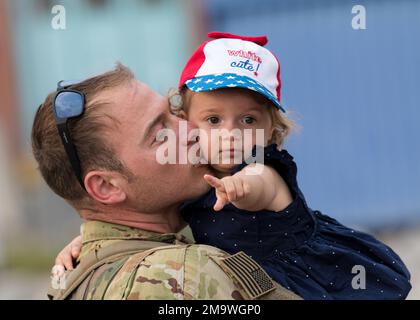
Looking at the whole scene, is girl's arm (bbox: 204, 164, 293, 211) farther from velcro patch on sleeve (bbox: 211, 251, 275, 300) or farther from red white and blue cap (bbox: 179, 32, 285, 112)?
red white and blue cap (bbox: 179, 32, 285, 112)

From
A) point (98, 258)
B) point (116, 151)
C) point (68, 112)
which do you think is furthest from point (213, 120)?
point (98, 258)

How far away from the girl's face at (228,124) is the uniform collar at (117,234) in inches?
10.9

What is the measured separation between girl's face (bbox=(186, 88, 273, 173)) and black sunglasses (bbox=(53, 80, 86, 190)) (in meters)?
0.41

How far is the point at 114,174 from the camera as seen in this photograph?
2938 mm

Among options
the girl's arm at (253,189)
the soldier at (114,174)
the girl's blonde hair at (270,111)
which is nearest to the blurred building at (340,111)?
the girl's blonde hair at (270,111)

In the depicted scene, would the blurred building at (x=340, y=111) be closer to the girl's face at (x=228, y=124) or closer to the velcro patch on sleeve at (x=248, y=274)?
the girl's face at (x=228, y=124)

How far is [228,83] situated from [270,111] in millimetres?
239

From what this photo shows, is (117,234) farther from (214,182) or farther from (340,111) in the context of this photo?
(340,111)

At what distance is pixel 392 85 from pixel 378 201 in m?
1.17

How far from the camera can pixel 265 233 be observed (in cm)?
284

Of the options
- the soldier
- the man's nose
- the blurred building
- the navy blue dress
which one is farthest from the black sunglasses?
the blurred building
